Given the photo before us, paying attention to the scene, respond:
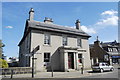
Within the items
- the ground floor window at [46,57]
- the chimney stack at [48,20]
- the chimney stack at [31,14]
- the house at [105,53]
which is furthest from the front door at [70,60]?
the house at [105,53]

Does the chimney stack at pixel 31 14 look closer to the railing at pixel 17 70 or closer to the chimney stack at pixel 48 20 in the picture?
the chimney stack at pixel 48 20

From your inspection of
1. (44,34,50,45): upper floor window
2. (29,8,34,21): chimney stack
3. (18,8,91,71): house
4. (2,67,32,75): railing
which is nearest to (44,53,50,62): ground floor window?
(18,8,91,71): house

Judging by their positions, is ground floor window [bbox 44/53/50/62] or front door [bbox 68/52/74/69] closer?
ground floor window [bbox 44/53/50/62]

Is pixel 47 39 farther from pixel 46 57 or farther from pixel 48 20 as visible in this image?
pixel 48 20

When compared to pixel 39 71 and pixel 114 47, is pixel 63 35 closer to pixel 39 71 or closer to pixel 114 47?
pixel 39 71

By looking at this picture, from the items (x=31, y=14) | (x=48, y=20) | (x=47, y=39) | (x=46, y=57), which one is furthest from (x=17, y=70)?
(x=48, y=20)

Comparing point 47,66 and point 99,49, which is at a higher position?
point 99,49

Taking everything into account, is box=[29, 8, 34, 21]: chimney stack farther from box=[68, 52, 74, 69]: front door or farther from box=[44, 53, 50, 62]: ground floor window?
box=[68, 52, 74, 69]: front door

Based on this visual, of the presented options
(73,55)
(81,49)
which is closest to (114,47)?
(81,49)

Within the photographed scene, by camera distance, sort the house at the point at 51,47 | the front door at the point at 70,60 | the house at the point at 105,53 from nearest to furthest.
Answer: the house at the point at 51,47 → the front door at the point at 70,60 → the house at the point at 105,53

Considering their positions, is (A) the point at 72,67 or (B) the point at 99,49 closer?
(A) the point at 72,67

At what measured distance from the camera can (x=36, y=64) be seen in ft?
64.2

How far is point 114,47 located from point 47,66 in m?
31.4

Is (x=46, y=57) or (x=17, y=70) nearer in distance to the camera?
(x=17, y=70)
